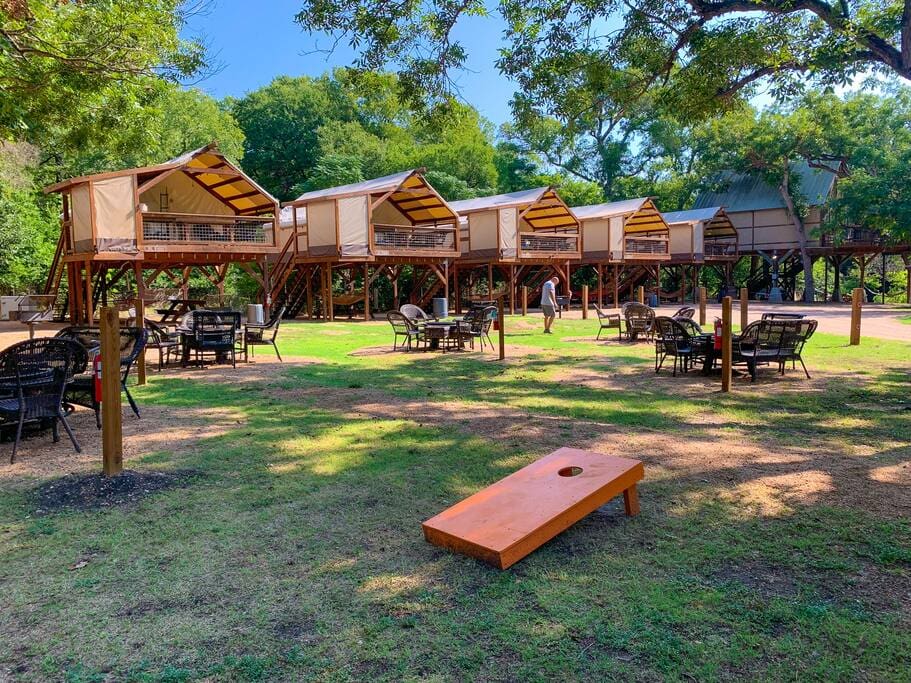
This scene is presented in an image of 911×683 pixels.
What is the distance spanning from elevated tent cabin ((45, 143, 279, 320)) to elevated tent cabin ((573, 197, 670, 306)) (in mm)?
16011

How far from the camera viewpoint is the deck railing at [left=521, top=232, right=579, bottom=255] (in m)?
28.4

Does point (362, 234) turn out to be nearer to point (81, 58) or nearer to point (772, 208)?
point (81, 58)

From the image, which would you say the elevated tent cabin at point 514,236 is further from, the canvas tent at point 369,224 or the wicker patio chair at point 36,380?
the wicker patio chair at point 36,380

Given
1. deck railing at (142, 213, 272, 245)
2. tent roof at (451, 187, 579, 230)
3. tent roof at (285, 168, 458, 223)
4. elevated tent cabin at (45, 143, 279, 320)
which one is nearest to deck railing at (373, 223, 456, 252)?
tent roof at (285, 168, 458, 223)

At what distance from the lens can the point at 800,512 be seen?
13.5 feet

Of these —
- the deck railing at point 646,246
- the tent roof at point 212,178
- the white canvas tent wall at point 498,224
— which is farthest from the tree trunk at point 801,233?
the tent roof at point 212,178

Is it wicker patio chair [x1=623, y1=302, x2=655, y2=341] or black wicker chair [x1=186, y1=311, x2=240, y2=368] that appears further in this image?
wicker patio chair [x1=623, y1=302, x2=655, y2=341]

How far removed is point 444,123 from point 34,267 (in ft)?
74.7

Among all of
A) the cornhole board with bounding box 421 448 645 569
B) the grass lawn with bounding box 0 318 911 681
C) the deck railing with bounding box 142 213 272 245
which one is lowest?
the grass lawn with bounding box 0 318 911 681

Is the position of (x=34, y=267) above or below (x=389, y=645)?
above

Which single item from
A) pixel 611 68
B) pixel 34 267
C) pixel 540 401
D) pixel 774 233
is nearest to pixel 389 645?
pixel 540 401

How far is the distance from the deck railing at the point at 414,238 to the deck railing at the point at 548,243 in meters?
3.67

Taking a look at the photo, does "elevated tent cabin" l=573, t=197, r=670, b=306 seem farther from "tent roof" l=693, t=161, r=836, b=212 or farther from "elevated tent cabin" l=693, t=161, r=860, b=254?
"tent roof" l=693, t=161, r=836, b=212

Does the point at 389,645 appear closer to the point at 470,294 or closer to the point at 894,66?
the point at 894,66
